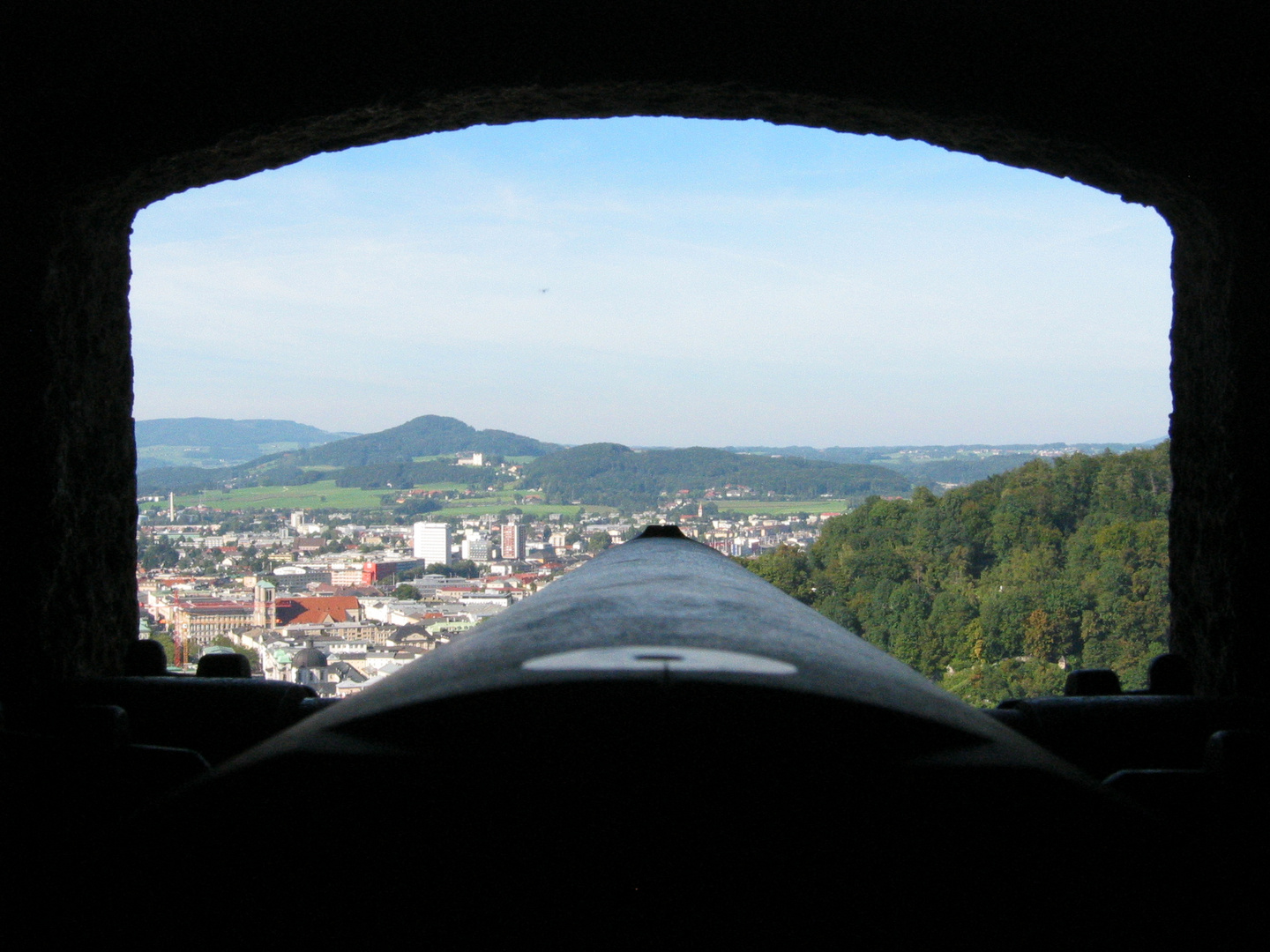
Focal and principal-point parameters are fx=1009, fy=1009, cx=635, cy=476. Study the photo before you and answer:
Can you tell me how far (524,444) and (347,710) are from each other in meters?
12.9

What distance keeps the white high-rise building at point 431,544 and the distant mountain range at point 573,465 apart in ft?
9.14

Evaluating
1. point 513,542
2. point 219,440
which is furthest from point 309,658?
point 219,440

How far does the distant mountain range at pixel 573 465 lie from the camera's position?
434 inches

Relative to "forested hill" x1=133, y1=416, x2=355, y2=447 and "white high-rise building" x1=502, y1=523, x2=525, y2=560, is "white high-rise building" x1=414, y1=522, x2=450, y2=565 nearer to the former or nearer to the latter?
"white high-rise building" x1=502, y1=523, x2=525, y2=560

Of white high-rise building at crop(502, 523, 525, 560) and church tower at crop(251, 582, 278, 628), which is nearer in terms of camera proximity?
church tower at crop(251, 582, 278, 628)

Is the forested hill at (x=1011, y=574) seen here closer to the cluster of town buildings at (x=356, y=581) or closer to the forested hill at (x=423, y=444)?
the cluster of town buildings at (x=356, y=581)

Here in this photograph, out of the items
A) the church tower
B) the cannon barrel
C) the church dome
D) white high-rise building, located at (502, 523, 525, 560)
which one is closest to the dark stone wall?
the church dome

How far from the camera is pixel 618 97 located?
279 centimetres

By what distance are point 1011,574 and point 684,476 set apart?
16.4 feet

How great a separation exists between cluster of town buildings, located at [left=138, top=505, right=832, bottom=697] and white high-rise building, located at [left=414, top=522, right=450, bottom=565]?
0.01 meters

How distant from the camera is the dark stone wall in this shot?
251cm

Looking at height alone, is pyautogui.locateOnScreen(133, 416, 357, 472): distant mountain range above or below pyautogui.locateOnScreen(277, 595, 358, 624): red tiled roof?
above

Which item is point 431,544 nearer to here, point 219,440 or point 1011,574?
point 1011,574

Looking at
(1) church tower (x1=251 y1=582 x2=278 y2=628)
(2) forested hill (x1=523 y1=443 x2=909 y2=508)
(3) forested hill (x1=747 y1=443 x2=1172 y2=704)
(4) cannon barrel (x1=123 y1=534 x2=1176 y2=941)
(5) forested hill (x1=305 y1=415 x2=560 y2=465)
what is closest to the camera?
(4) cannon barrel (x1=123 y1=534 x2=1176 y2=941)
